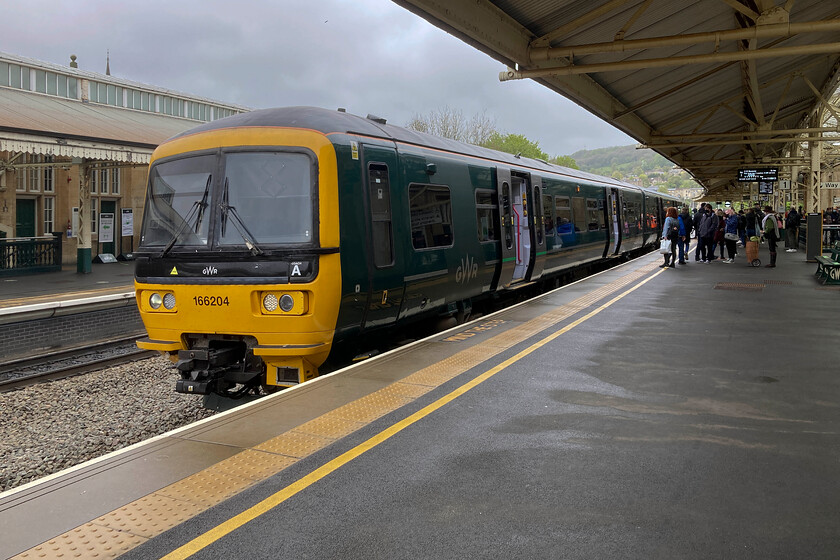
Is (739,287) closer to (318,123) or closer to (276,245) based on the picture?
(318,123)

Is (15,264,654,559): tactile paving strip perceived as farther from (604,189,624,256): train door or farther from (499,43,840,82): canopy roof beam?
(604,189,624,256): train door

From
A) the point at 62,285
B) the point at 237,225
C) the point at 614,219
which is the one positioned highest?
the point at 614,219

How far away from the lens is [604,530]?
11.5 feet

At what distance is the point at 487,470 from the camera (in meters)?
4.30

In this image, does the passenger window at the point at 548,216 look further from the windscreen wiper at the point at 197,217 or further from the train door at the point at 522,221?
the windscreen wiper at the point at 197,217

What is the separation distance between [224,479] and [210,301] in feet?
9.95

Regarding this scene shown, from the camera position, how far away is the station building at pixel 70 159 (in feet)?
65.2

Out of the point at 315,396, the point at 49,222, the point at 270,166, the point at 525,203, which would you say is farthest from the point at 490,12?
the point at 49,222

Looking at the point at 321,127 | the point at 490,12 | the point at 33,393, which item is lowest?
the point at 33,393

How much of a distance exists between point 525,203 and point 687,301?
344 cm

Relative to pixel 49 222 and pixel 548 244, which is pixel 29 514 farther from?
pixel 49 222

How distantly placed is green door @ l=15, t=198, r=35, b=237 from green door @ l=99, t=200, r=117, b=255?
7.84ft

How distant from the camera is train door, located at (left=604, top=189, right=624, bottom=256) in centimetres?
2036

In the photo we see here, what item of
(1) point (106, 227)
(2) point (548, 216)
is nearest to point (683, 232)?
(2) point (548, 216)
